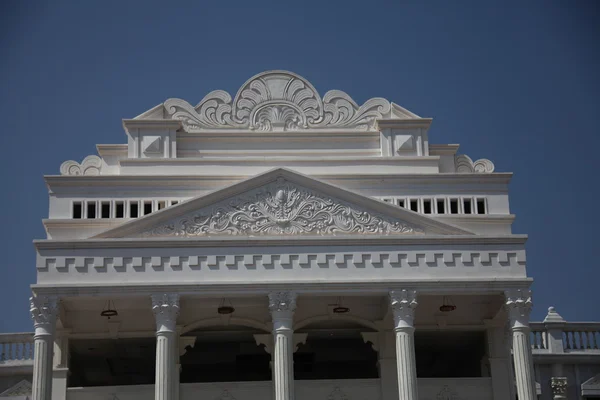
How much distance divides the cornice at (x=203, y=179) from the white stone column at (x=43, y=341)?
18.2 feet

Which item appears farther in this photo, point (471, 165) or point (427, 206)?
point (471, 165)

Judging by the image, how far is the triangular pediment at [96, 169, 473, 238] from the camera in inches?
2008

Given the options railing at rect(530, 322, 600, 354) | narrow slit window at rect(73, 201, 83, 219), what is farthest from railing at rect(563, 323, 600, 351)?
narrow slit window at rect(73, 201, 83, 219)

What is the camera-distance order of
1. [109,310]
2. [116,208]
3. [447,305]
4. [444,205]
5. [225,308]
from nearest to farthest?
1. [109,310]
2. [225,308]
3. [447,305]
4. [116,208]
5. [444,205]

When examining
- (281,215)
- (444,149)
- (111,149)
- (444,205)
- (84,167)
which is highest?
(111,149)

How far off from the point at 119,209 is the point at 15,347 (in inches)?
322

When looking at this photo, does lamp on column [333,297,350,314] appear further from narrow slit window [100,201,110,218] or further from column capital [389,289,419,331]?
narrow slit window [100,201,110,218]

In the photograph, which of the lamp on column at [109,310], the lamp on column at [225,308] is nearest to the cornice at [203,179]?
the lamp on column at [109,310]

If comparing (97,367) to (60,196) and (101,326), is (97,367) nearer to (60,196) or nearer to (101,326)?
(101,326)

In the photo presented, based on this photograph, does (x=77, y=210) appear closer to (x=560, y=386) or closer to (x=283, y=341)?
(x=283, y=341)

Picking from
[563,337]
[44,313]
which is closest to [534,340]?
[563,337]

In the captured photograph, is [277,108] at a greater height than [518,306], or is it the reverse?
[277,108]

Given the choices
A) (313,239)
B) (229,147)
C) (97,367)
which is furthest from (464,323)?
(97,367)

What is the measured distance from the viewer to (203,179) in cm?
5362
